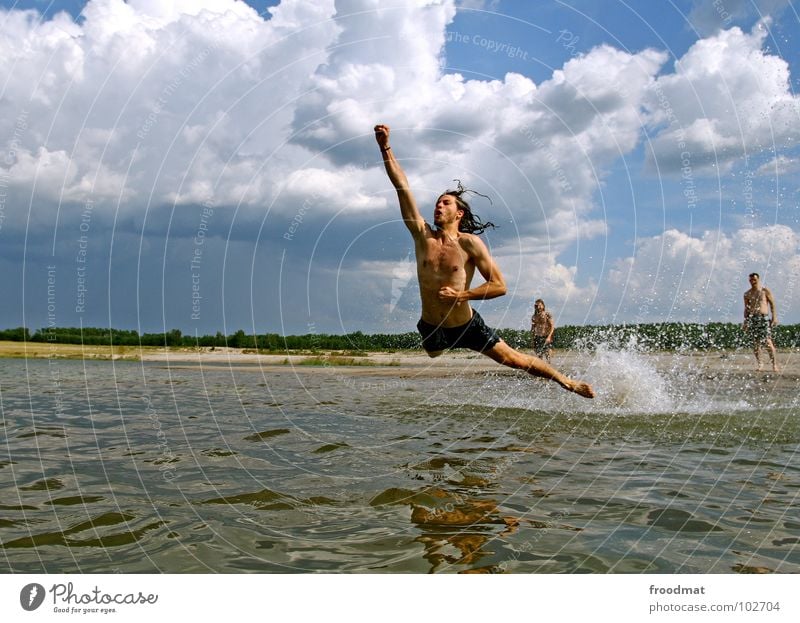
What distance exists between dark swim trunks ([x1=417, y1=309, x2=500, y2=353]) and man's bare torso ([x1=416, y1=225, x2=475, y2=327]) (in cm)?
35

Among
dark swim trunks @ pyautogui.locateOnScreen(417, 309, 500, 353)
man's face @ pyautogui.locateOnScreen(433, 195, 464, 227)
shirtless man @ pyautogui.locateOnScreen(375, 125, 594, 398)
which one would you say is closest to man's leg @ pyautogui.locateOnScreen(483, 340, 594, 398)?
shirtless man @ pyautogui.locateOnScreen(375, 125, 594, 398)

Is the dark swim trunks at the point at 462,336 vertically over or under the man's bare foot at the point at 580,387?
over

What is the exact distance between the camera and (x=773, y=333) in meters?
23.2

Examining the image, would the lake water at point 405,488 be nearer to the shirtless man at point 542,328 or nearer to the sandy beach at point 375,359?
the shirtless man at point 542,328

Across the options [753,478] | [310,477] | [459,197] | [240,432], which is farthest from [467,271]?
[240,432]

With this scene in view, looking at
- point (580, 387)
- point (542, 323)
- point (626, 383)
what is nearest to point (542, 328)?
point (542, 323)

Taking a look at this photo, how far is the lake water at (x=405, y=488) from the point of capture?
532 cm

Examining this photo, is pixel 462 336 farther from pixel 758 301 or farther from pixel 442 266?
pixel 758 301

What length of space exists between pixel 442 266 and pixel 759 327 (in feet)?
58.2

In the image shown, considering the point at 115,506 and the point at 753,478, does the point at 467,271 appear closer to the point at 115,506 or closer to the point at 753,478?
the point at 753,478

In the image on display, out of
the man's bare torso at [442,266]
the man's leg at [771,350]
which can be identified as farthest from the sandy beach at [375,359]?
the man's bare torso at [442,266]

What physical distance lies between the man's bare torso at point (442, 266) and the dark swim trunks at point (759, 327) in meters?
17.0

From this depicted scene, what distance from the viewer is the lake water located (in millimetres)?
5324

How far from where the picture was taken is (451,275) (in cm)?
953
